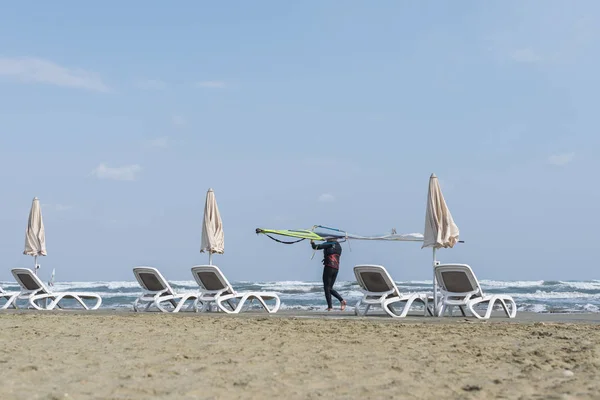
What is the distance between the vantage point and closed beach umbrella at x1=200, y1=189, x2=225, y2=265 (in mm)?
14266

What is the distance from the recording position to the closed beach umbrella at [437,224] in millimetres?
10953

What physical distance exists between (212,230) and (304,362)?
885cm

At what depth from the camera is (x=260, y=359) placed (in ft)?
19.1

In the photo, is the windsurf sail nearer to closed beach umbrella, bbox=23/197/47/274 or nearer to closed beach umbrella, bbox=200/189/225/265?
closed beach umbrella, bbox=200/189/225/265

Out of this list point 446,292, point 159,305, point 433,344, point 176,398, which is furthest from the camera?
point 159,305

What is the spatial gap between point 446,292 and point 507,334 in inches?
130

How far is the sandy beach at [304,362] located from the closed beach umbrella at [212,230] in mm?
5772

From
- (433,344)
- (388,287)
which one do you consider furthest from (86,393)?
(388,287)

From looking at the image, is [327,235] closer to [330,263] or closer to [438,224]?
[330,263]

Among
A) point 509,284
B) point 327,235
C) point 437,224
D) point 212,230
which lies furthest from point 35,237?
point 509,284

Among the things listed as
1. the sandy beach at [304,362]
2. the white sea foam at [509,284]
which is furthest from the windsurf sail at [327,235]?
the white sea foam at [509,284]

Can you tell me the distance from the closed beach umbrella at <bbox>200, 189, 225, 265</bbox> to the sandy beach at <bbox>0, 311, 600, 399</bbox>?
5772 millimetres

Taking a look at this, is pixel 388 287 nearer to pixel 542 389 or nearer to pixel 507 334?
pixel 507 334

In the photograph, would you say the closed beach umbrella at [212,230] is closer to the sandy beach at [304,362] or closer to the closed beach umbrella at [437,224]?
the closed beach umbrella at [437,224]
